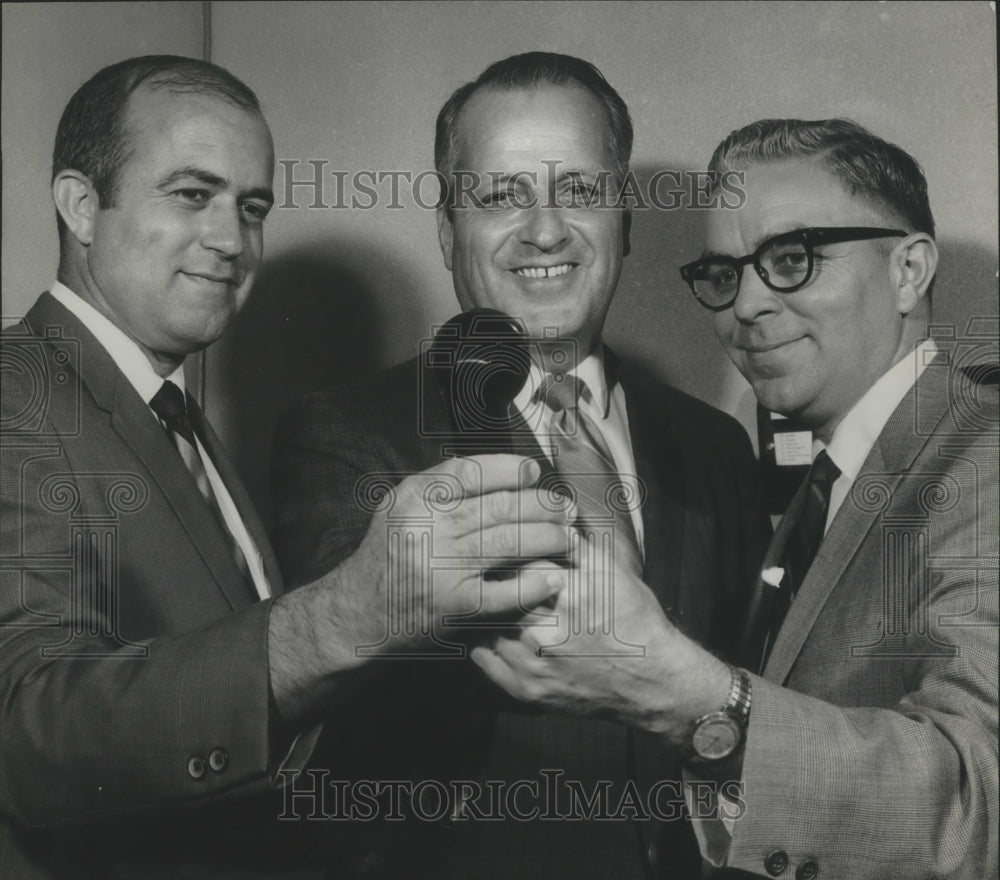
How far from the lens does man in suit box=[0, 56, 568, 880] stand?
0.96 metres

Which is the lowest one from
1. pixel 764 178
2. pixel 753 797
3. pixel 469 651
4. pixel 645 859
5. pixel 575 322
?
pixel 645 859

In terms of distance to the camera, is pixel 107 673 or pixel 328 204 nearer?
pixel 107 673

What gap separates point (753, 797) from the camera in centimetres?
97

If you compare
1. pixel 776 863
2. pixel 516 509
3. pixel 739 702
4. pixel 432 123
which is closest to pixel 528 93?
pixel 432 123

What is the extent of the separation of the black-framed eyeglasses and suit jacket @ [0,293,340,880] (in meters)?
0.66

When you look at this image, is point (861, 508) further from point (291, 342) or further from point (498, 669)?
point (291, 342)

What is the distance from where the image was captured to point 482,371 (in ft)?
3.73

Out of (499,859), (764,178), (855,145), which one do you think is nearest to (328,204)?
(764,178)

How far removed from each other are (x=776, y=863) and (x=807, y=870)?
30 millimetres

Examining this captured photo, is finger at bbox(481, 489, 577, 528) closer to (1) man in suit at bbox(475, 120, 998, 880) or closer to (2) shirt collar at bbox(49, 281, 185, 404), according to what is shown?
(1) man in suit at bbox(475, 120, 998, 880)

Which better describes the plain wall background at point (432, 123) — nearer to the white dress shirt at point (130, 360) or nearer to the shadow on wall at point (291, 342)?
the shadow on wall at point (291, 342)

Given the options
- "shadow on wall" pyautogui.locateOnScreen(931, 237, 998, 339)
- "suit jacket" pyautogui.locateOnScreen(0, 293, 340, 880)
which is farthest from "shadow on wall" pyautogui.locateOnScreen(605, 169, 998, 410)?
"suit jacket" pyautogui.locateOnScreen(0, 293, 340, 880)

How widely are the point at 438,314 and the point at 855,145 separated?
54 centimetres

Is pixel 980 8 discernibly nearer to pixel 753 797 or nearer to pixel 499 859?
pixel 753 797
